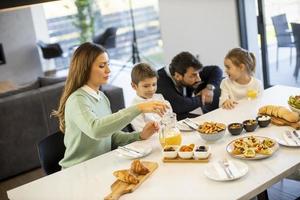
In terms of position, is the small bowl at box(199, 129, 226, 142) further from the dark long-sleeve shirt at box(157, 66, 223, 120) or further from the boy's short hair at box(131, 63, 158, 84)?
the dark long-sleeve shirt at box(157, 66, 223, 120)

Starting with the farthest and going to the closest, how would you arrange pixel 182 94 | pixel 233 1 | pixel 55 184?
pixel 233 1 → pixel 182 94 → pixel 55 184

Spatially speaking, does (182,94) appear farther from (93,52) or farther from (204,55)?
(204,55)

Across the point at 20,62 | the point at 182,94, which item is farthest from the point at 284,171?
the point at 20,62

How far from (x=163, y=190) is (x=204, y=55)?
351cm

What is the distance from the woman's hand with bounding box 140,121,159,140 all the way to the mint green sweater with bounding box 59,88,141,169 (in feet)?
0.17

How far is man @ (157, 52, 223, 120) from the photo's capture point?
2885 mm

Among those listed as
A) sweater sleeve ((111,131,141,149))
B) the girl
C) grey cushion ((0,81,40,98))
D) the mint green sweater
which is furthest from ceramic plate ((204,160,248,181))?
grey cushion ((0,81,40,98))

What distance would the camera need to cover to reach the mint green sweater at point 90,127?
1886 mm

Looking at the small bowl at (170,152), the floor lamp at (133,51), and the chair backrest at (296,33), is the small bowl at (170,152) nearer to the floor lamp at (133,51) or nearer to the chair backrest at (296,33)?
the chair backrest at (296,33)

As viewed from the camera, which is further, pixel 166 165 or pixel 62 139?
pixel 62 139

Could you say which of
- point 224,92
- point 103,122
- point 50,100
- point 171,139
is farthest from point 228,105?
point 50,100

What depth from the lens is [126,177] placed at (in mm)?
1657

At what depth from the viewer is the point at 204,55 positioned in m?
4.94

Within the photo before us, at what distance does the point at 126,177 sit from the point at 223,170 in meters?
0.37
